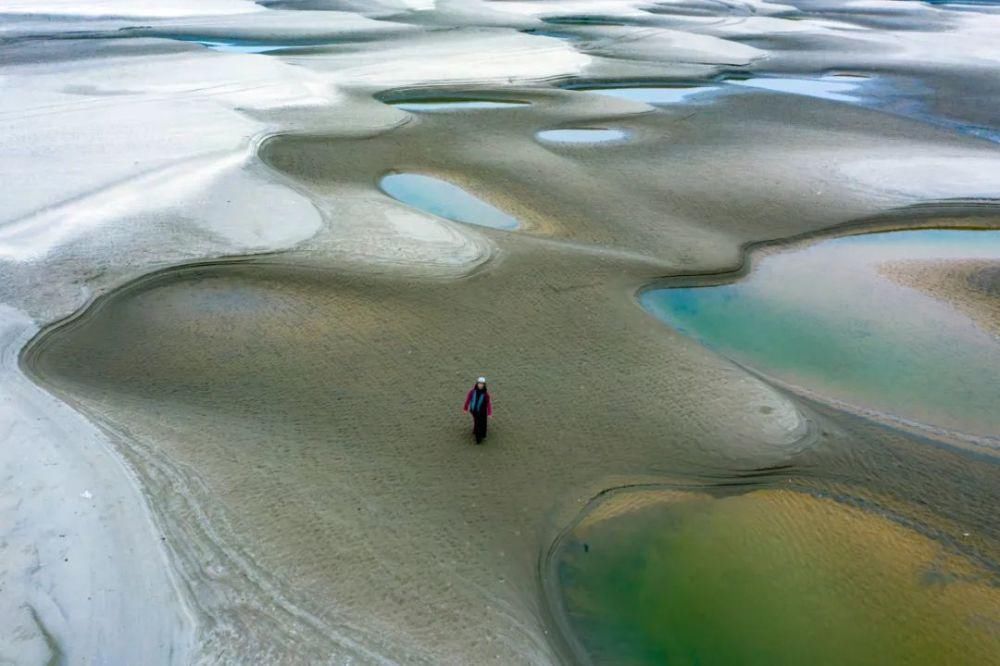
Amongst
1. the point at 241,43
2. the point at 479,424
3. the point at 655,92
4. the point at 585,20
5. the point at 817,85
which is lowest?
the point at 479,424

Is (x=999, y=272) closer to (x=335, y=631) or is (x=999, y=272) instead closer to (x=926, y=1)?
(x=335, y=631)

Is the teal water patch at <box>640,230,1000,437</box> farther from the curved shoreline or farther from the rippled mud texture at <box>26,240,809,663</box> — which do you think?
the curved shoreline

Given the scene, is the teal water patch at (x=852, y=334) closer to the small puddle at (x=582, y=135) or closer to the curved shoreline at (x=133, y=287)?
the curved shoreline at (x=133, y=287)

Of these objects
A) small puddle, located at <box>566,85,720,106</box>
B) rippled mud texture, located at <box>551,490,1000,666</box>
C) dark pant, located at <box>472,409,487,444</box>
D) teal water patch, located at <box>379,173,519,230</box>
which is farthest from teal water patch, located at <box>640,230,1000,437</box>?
small puddle, located at <box>566,85,720,106</box>

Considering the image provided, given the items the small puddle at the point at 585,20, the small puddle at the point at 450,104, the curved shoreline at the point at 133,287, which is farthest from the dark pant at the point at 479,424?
the small puddle at the point at 585,20

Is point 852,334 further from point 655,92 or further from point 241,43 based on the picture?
point 241,43

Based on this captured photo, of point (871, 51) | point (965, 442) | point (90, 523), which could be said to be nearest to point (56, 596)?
point (90, 523)

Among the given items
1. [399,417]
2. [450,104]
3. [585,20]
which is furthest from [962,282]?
[585,20]
